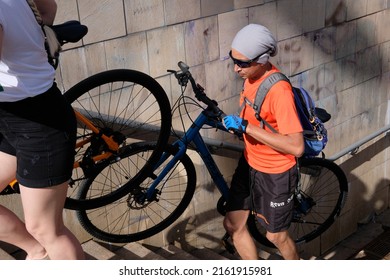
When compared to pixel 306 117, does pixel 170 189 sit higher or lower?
lower

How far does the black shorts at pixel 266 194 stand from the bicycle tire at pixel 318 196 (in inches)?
26.7

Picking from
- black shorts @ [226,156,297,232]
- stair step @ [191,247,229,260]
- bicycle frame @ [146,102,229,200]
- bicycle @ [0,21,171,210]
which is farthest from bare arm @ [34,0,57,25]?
stair step @ [191,247,229,260]

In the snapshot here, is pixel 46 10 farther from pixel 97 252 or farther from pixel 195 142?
pixel 97 252

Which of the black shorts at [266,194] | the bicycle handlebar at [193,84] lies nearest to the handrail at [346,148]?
the black shorts at [266,194]

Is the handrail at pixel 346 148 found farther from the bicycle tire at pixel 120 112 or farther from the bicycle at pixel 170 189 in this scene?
the bicycle tire at pixel 120 112

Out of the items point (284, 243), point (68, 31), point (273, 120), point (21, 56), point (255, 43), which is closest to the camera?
point (21, 56)

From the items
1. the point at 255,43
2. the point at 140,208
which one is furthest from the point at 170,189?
the point at 255,43

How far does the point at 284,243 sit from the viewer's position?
358 cm

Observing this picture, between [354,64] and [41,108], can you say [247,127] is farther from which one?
[354,64]

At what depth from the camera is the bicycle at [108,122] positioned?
311cm

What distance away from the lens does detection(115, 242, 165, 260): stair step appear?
4062 mm

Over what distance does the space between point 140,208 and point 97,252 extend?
430 millimetres

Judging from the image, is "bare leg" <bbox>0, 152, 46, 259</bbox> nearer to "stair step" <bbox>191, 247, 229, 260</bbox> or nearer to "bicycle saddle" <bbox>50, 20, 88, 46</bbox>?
"bicycle saddle" <bbox>50, 20, 88, 46</bbox>

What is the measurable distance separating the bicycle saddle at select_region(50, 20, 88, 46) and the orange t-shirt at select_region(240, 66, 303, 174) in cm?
Answer: 98
